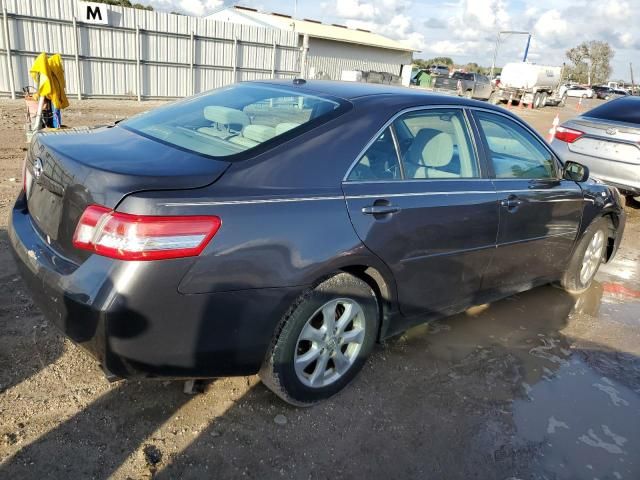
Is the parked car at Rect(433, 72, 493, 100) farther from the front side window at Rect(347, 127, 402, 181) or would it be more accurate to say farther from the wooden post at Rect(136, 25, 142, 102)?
the front side window at Rect(347, 127, 402, 181)

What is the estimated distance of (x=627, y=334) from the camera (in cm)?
428

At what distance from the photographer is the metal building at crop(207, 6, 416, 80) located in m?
32.9

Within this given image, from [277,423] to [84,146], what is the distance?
171 cm

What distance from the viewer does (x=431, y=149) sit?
10.8ft

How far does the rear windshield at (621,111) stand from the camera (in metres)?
7.56

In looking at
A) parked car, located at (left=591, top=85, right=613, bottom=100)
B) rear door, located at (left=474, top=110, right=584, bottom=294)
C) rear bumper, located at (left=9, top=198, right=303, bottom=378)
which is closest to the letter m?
rear door, located at (left=474, top=110, right=584, bottom=294)

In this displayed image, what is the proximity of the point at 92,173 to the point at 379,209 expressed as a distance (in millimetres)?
1382

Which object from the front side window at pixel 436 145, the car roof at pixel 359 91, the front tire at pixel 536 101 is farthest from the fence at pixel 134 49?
the front tire at pixel 536 101

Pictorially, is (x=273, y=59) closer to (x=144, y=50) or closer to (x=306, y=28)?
(x=144, y=50)

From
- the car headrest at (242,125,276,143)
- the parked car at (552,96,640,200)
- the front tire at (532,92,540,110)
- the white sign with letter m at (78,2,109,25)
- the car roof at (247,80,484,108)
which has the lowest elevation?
the front tire at (532,92,540,110)

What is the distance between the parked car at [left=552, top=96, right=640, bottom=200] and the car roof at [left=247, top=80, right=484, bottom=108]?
15.6ft

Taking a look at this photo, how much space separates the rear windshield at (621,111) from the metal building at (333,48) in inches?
887

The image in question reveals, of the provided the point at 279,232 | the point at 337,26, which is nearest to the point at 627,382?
the point at 279,232

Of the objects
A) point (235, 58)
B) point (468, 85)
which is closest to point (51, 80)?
point (235, 58)
